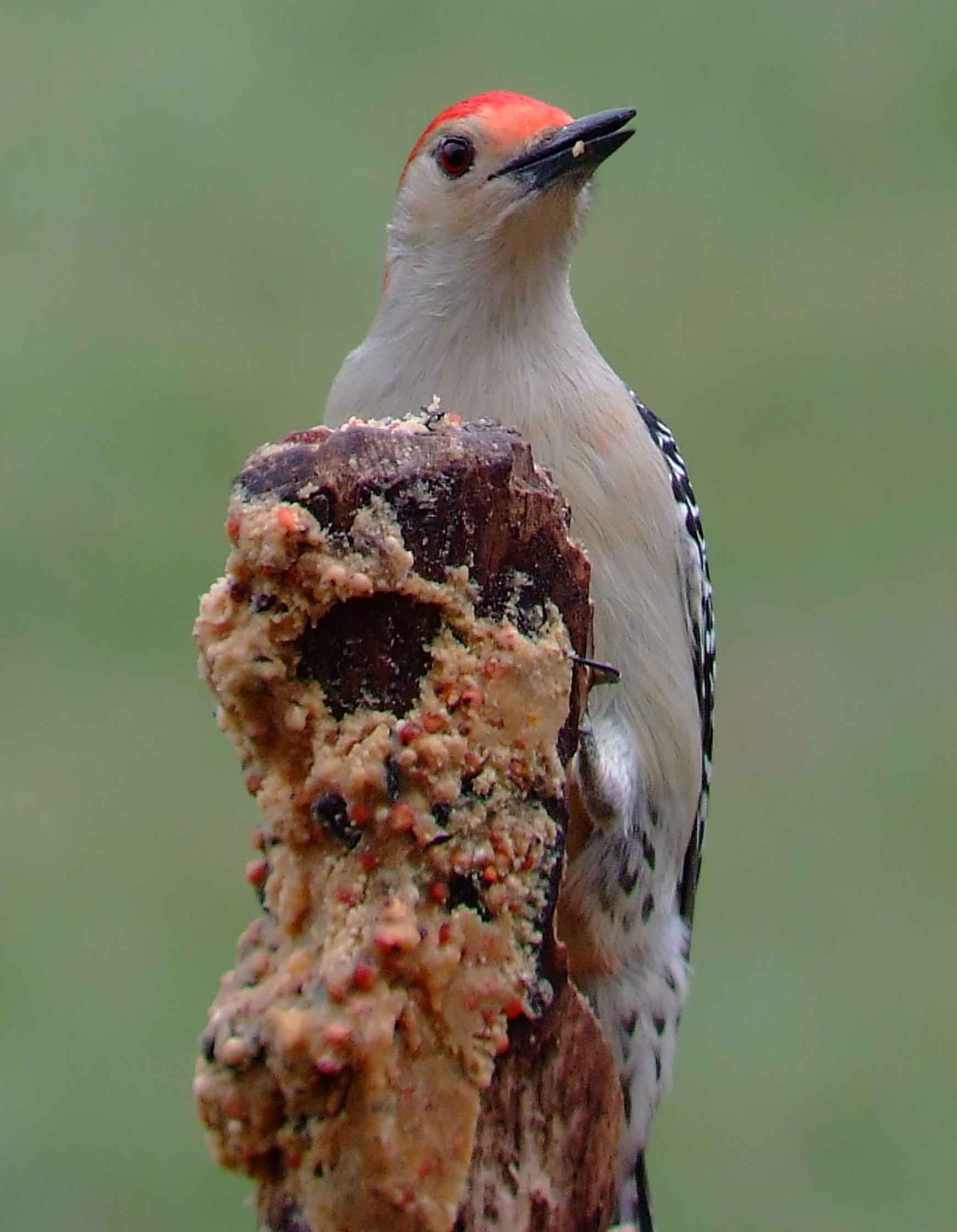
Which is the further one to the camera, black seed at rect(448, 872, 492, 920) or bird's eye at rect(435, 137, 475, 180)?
bird's eye at rect(435, 137, 475, 180)

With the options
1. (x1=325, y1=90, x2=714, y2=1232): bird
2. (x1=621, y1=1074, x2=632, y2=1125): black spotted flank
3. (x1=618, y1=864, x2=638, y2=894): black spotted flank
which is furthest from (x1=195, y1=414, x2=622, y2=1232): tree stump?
(x1=621, y1=1074, x2=632, y2=1125): black spotted flank

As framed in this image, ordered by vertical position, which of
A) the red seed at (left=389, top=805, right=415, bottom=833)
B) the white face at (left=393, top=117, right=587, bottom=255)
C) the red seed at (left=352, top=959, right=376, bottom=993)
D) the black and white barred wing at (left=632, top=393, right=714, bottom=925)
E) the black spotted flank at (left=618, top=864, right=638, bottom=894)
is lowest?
the red seed at (left=352, top=959, right=376, bottom=993)

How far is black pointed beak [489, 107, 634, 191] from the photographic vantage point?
13.8ft

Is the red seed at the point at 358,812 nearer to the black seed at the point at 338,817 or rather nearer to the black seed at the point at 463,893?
the black seed at the point at 338,817

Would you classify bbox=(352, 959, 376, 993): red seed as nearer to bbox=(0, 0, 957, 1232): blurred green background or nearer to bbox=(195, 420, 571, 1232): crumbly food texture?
bbox=(195, 420, 571, 1232): crumbly food texture

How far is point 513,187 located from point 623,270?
573 cm

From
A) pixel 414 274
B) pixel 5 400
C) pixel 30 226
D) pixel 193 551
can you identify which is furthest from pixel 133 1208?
pixel 30 226

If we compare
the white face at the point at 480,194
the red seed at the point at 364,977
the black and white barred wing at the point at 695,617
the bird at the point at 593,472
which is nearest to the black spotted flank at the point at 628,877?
the bird at the point at 593,472

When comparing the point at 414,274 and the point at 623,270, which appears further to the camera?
the point at 623,270

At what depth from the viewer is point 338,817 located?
2.58m

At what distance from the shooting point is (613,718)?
3951mm

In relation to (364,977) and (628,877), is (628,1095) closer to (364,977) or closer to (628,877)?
(628,877)

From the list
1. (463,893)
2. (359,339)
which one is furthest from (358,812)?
(359,339)

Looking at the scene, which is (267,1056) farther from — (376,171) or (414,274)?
(376,171)
